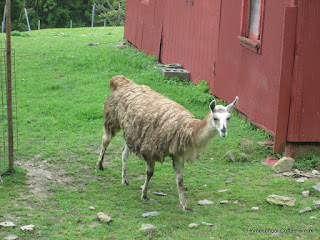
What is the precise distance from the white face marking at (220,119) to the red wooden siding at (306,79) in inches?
105

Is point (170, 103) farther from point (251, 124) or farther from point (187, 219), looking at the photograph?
point (251, 124)

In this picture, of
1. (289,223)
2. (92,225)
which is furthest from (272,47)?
(92,225)

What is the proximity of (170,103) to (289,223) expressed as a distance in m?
2.31

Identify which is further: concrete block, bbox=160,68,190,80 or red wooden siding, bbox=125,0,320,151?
concrete block, bbox=160,68,190,80

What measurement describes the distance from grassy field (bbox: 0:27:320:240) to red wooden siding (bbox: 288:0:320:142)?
1.75 ft

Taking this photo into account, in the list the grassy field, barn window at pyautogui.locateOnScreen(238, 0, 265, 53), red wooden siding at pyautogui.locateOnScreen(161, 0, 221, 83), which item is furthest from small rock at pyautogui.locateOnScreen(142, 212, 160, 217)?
red wooden siding at pyautogui.locateOnScreen(161, 0, 221, 83)

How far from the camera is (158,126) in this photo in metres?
7.30

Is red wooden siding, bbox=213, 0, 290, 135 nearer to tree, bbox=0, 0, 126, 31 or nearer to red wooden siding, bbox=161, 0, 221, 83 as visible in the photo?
red wooden siding, bbox=161, 0, 221, 83

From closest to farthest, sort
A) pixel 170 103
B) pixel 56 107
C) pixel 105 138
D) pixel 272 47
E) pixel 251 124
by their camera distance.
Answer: pixel 170 103, pixel 105 138, pixel 272 47, pixel 251 124, pixel 56 107

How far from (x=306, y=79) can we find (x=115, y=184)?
3.46 meters

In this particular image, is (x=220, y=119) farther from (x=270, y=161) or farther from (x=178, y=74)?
(x=178, y=74)

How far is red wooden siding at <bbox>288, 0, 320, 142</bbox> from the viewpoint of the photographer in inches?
337

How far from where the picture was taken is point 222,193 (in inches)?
301

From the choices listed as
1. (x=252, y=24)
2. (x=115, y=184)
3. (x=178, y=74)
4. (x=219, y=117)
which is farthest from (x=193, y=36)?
(x=219, y=117)
